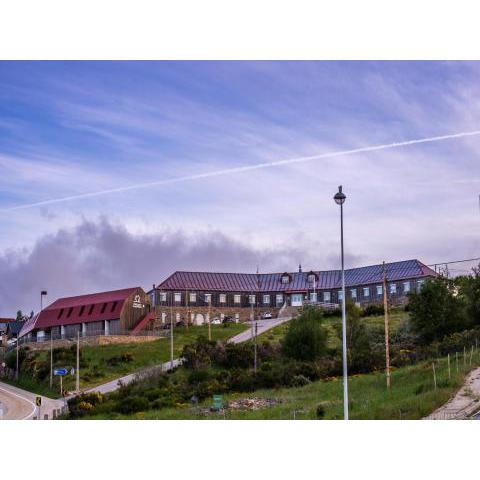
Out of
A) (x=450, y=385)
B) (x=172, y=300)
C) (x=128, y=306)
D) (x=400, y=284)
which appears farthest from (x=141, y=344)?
(x=450, y=385)

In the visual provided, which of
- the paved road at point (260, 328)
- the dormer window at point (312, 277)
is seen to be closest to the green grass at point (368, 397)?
the paved road at point (260, 328)

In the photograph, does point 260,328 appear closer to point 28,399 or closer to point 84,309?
point 84,309

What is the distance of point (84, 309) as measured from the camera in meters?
83.8

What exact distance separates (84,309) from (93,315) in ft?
5.01

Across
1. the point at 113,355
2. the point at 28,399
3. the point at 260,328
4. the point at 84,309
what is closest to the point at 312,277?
the point at 260,328

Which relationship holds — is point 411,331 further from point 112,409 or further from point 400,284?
point 400,284

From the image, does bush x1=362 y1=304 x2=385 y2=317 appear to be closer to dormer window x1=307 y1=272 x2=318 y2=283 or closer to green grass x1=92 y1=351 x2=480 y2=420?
dormer window x1=307 y1=272 x2=318 y2=283

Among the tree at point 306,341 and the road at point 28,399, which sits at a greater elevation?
the tree at point 306,341

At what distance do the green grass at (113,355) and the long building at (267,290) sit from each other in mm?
8636

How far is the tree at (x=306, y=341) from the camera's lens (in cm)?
5834

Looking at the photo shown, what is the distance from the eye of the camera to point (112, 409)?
1828 inches

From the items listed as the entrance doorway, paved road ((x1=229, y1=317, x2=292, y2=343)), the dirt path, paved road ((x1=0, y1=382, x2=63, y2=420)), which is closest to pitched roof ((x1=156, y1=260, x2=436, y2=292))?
the entrance doorway

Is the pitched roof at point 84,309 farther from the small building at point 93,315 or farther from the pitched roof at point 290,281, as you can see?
the pitched roof at point 290,281
